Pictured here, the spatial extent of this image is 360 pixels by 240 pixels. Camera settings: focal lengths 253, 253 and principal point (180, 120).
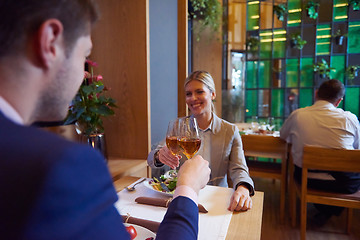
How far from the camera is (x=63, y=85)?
429 millimetres

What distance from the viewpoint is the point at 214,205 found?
3.66 feet

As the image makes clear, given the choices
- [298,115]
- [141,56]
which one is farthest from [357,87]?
[141,56]

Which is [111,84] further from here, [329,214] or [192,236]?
[329,214]

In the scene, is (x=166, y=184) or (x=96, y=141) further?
(x=96, y=141)

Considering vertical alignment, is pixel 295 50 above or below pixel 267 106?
above

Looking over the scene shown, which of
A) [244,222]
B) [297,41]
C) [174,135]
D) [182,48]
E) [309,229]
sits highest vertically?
[297,41]

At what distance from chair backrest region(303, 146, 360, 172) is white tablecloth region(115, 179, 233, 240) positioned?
4.20 ft

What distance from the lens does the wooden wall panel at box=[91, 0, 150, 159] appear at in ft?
6.34

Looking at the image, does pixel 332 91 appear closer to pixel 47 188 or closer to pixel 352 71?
pixel 352 71

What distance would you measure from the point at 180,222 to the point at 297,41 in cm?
556

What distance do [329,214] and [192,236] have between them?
296cm

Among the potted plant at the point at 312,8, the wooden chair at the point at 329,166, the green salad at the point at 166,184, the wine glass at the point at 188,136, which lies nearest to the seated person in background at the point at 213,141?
the green salad at the point at 166,184

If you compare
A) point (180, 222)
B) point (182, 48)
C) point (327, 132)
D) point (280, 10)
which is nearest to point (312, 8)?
point (280, 10)

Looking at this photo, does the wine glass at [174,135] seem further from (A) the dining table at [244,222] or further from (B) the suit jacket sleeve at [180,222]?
(B) the suit jacket sleeve at [180,222]
